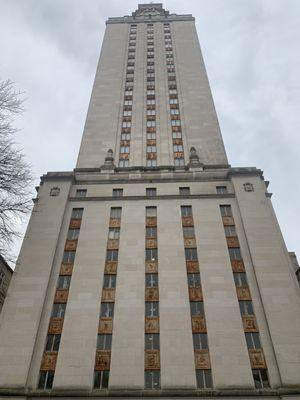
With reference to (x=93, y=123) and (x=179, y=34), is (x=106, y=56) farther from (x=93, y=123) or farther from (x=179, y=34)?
(x=93, y=123)

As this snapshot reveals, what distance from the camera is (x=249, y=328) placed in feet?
87.8

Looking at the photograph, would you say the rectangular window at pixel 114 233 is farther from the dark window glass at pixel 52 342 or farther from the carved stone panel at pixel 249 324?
the carved stone panel at pixel 249 324

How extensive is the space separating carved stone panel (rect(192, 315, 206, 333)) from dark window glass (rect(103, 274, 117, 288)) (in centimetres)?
746

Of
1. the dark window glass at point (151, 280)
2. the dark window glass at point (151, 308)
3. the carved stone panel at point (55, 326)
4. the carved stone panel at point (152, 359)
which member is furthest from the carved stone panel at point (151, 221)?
the carved stone panel at point (152, 359)

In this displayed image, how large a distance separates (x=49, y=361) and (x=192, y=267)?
13771 mm

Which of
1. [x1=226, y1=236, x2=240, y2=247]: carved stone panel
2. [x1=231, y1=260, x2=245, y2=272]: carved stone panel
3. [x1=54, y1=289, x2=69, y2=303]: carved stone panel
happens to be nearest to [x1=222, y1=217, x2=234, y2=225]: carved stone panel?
[x1=226, y1=236, x2=240, y2=247]: carved stone panel

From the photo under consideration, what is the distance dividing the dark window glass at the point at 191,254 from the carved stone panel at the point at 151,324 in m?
6.69

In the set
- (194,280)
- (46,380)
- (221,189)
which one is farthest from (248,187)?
(46,380)

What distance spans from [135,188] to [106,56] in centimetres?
3758

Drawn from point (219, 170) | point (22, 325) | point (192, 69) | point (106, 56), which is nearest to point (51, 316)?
point (22, 325)

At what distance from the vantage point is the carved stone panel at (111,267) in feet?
101

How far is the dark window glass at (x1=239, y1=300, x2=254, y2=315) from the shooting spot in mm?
27831

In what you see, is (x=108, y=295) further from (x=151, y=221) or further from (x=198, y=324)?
(x=151, y=221)

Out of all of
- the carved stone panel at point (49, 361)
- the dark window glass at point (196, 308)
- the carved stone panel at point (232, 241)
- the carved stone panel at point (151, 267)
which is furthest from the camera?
the carved stone panel at point (232, 241)
